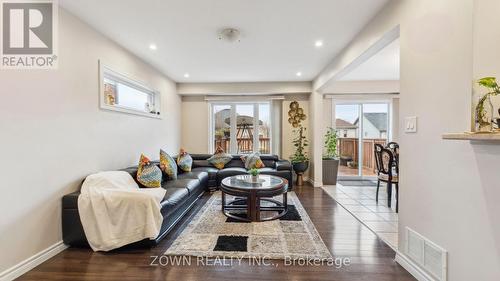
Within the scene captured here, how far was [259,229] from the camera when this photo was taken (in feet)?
9.55

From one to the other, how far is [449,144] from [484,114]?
340 millimetres

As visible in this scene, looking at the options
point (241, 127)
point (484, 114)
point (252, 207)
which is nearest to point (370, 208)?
point (252, 207)

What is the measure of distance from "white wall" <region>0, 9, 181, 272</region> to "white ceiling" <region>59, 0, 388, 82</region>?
43 cm

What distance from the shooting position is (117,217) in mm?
2406

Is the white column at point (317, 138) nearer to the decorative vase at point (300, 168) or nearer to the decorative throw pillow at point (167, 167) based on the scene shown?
the decorative vase at point (300, 168)

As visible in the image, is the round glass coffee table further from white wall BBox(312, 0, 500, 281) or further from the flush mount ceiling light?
the flush mount ceiling light

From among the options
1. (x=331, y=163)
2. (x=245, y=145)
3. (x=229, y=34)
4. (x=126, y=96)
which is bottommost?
(x=331, y=163)

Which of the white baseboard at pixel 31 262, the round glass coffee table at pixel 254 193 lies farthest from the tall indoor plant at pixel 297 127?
the white baseboard at pixel 31 262

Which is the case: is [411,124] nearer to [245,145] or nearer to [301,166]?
[301,166]

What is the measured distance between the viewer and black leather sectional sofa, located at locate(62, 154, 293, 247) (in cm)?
243

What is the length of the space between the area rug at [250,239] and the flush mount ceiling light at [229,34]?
2.42 m

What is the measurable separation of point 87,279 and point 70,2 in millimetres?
2625

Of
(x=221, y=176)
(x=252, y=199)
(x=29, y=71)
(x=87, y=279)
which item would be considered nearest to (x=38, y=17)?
(x=29, y=71)

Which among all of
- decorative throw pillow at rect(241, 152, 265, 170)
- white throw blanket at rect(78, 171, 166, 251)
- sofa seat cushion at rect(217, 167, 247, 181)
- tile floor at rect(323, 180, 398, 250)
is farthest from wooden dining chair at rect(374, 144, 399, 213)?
white throw blanket at rect(78, 171, 166, 251)
